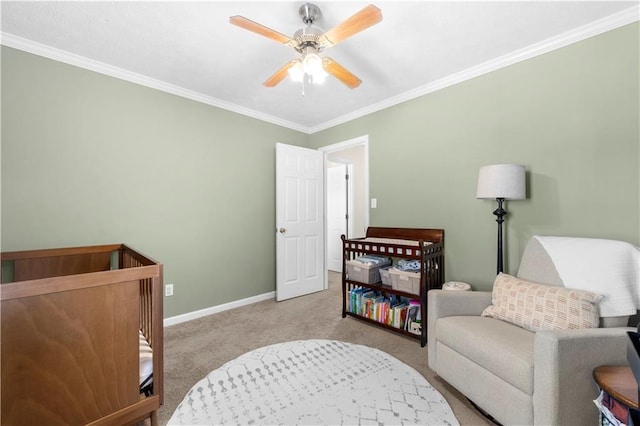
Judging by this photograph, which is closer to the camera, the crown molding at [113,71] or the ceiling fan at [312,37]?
the ceiling fan at [312,37]

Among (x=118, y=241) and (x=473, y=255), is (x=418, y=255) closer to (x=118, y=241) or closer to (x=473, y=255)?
(x=473, y=255)

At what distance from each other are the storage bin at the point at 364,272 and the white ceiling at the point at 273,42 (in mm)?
1826

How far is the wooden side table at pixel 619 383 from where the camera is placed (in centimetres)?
96

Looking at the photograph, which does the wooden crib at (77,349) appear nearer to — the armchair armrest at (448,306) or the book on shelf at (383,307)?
the armchair armrest at (448,306)

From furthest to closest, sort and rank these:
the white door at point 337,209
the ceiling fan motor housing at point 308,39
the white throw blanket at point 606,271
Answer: the white door at point 337,209, the ceiling fan motor housing at point 308,39, the white throw blanket at point 606,271

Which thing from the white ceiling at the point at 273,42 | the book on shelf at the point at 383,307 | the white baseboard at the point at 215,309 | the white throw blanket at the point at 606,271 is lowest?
the white baseboard at the point at 215,309

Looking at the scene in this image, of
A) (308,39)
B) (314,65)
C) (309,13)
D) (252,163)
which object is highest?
(309,13)

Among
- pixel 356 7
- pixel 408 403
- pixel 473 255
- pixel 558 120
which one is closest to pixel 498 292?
pixel 473 255

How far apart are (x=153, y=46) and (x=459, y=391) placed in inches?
126

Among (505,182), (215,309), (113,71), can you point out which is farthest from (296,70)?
(215,309)

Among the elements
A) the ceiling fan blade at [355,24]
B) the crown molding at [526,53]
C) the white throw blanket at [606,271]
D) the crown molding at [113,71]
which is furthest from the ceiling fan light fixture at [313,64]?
the white throw blanket at [606,271]

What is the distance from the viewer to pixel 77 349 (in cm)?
117

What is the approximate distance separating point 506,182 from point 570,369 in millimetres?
1255

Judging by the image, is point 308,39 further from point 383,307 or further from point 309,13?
point 383,307
